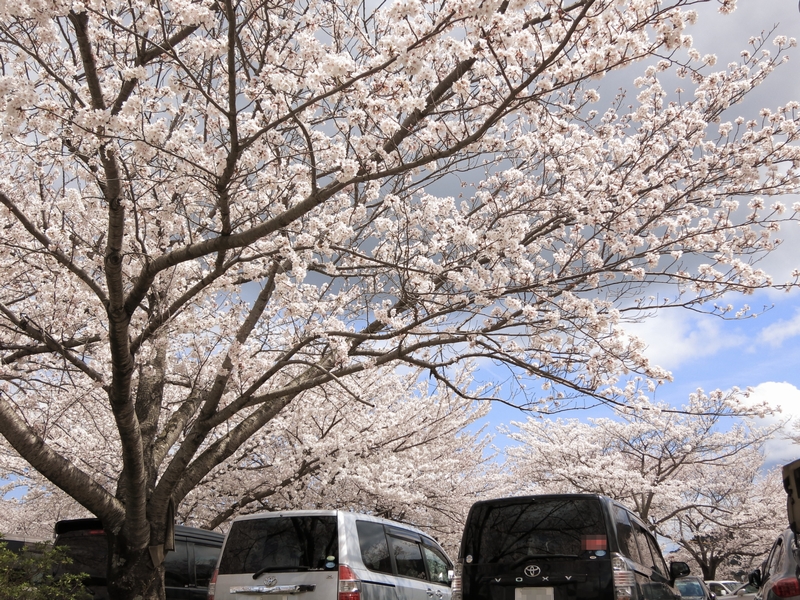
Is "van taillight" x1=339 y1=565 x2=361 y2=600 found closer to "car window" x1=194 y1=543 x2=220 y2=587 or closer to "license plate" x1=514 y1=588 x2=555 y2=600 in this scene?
"license plate" x1=514 y1=588 x2=555 y2=600

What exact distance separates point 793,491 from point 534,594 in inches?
103

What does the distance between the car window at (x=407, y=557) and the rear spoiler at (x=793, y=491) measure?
143 inches

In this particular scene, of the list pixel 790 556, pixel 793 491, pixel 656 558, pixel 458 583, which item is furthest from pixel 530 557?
pixel 793 491

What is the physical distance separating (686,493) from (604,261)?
26740 mm

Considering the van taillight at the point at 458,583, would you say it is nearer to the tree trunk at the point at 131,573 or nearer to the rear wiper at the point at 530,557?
the rear wiper at the point at 530,557

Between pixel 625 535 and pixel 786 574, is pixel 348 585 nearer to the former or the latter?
pixel 625 535

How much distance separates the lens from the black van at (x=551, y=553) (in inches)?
210

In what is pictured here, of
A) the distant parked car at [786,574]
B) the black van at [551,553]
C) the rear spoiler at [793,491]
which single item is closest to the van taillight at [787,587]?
the distant parked car at [786,574]

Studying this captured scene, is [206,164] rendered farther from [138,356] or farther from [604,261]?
[604,261]

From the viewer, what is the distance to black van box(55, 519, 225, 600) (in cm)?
780

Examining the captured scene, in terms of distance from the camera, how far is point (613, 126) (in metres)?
9.80

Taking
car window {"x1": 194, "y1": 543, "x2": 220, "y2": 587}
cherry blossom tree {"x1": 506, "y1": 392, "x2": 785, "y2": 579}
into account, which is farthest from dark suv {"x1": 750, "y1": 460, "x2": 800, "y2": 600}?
cherry blossom tree {"x1": 506, "y1": 392, "x2": 785, "y2": 579}

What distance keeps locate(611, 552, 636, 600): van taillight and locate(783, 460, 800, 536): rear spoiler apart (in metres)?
1.63

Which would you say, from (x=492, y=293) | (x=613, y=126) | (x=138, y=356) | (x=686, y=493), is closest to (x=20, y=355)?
(x=138, y=356)
